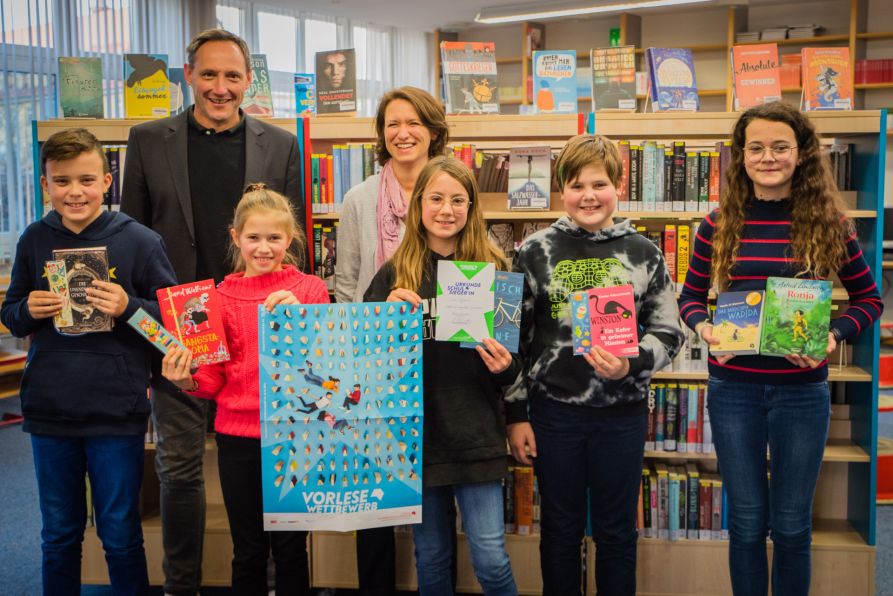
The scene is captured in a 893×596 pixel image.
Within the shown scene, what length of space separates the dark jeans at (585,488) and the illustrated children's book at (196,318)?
2.88 feet

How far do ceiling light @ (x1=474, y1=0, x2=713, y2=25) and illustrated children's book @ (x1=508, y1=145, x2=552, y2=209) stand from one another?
5623 millimetres

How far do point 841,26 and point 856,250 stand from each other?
7.02 metres

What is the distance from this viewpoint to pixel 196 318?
6.45 ft

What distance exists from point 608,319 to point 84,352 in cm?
Answer: 142

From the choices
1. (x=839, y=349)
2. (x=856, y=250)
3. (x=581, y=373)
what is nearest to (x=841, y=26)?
(x=839, y=349)

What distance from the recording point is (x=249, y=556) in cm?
215

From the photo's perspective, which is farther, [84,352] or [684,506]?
[684,506]

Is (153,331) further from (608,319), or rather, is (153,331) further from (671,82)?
(671,82)

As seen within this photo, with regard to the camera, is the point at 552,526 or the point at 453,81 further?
the point at 453,81

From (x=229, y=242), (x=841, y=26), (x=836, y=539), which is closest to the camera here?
(x=229, y=242)

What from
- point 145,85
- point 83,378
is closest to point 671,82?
point 145,85

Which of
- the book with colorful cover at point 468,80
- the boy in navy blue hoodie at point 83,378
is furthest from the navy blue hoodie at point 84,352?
the book with colorful cover at point 468,80

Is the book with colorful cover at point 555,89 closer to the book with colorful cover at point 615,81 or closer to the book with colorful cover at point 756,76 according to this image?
the book with colorful cover at point 615,81

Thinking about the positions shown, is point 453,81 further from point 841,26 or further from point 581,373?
point 841,26
